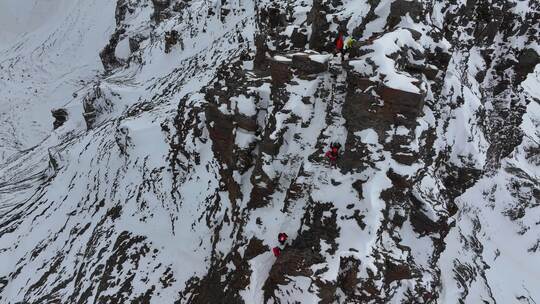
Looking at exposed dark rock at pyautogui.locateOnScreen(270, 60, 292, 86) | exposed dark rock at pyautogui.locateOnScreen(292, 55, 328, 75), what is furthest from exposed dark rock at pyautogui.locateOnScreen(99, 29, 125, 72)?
exposed dark rock at pyautogui.locateOnScreen(292, 55, 328, 75)

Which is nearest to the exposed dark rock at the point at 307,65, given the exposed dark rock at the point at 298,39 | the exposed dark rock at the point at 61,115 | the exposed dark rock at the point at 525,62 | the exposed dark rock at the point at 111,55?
the exposed dark rock at the point at 298,39

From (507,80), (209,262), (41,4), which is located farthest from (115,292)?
(41,4)

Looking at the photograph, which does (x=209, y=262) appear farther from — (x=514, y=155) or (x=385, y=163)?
(x=514, y=155)

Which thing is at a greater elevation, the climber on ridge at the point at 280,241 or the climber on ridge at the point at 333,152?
the climber on ridge at the point at 333,152

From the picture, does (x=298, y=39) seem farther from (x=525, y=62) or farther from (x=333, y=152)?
(x=525, y=62)

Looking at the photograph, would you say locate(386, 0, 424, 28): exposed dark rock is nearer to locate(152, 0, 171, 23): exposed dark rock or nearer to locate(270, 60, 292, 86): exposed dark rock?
locate(270, 60, 292, 86): exposed dark rock

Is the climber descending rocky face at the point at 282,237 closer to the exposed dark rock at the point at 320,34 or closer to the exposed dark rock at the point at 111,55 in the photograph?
the exposed dark rock at the point at 320,34

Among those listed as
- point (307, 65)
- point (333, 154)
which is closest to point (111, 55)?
point (307, 65)
